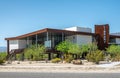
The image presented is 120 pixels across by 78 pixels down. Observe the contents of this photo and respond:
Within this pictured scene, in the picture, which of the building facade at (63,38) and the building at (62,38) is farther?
the building facade at (63,38)

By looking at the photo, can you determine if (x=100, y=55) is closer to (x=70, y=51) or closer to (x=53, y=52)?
(x=70, y=51)

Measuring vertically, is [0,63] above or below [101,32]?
below

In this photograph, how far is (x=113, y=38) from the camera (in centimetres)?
7312

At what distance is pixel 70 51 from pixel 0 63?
1795 cm

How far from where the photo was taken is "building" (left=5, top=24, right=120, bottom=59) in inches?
2414

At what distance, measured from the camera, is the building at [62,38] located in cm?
6131

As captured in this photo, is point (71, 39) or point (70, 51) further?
point (71, 39)

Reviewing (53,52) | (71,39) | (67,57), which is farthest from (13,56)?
(67,57)

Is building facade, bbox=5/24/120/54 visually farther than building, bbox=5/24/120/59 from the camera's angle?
Yes

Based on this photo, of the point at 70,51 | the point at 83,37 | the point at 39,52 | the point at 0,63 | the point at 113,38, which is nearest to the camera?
the point at 0,63

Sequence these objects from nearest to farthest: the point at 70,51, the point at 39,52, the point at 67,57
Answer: the point at 67,57
the point at 39,52
the point at 70,51

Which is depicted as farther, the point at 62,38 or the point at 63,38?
the point at 63,38

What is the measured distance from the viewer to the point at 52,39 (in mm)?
65062

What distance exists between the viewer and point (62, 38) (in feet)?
213
